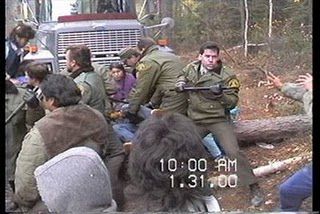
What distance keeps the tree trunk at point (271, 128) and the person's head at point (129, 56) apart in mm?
639

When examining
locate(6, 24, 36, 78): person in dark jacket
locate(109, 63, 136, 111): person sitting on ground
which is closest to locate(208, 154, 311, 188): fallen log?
locate(109, 63, 136, 111): person sitting on ground

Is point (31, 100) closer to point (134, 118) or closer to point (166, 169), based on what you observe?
point (134, 118)

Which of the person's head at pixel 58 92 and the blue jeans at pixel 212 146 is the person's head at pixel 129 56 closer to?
the person's head at pixel 58 92

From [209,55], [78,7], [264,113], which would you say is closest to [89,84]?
[78,7]

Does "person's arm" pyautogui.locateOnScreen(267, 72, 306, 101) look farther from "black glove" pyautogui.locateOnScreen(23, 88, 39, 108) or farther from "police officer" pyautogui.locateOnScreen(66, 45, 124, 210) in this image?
"black glove" pyautogui.locateOnScreen(23, 88, 39, 108)

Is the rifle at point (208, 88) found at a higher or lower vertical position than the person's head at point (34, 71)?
lower

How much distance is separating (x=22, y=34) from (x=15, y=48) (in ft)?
0.30

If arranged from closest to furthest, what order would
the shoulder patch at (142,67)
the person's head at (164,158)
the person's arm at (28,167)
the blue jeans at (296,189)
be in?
the person's head at (164,158) < the person's arm at (28,167) < the blue jeans at (296,189) < the shoulder patch at (142,67)

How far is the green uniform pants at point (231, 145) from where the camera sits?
149 inches

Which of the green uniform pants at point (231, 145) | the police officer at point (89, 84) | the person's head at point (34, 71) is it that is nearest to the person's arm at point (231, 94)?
the green uniform pants at point (231, 145)

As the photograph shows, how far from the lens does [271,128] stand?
3836 mm

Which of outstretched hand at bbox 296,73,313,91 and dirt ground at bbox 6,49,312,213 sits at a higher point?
outstretched hand at bbox 296,73,313,91

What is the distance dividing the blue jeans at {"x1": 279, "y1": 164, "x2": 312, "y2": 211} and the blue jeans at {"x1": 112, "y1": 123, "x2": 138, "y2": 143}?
33.1 inches

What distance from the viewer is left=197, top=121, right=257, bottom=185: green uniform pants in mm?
3777
